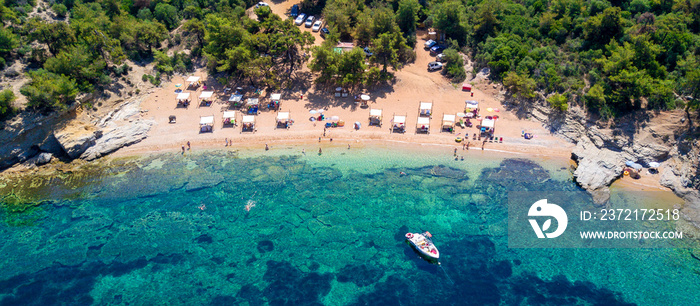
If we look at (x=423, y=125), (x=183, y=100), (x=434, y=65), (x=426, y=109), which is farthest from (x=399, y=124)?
(x=183, y=100)

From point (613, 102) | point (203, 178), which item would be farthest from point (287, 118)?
point (613, 102)

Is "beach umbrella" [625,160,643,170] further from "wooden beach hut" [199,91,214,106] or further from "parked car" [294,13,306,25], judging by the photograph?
"wooden beach hut" [199,91,214,106]

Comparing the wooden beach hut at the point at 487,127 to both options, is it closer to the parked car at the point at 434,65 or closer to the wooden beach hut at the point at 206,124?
the parked car at the point at 434,65

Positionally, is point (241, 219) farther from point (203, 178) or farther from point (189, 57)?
point (189, 57)

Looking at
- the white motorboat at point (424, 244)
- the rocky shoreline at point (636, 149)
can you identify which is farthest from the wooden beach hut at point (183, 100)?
the rocky shoreline at point (636, 149)

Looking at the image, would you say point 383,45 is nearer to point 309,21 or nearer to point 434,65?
point 434,65

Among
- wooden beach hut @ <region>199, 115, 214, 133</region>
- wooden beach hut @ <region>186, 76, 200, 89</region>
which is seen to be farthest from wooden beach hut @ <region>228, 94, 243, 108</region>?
wooden beach hut @ <region>186, 76, 200, 89</region>
